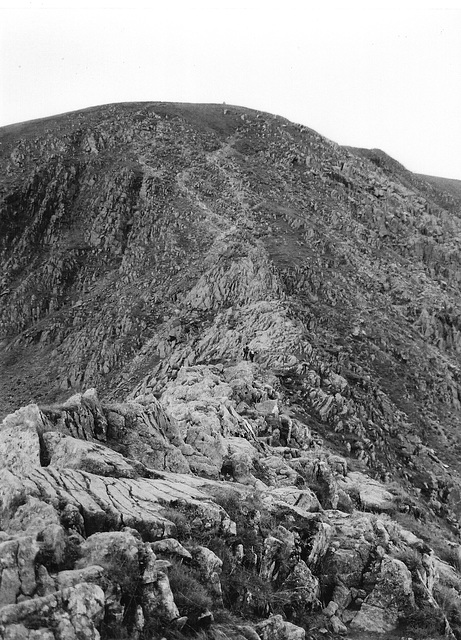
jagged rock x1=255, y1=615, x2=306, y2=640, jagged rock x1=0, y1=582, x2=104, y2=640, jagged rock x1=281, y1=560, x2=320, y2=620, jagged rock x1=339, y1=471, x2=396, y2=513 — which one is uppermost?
jagged rock x1=0, y1=582, x2=104, y2=640

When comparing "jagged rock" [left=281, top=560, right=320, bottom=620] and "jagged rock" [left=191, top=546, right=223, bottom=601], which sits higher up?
"jagged rock" [left=191, top=546, right=223, bottom=601]

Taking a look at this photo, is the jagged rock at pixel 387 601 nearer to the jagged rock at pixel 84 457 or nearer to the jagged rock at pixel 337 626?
the jagged rock at pixel 337 626

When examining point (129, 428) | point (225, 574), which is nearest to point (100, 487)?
point (225, 574)

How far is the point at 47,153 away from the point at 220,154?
2134cm

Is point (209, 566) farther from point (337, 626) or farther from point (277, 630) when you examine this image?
point (337, 626)

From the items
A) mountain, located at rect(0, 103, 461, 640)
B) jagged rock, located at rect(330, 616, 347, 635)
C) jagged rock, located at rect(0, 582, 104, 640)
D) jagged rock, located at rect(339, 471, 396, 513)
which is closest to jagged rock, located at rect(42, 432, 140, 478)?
mountain, located at rect(0, 103, 461, 640)

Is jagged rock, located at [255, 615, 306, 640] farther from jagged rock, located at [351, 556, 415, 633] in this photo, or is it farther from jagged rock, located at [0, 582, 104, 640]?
jagged rock, located at [0, 582, 104, 640]

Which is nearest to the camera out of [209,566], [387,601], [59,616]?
[59,616]

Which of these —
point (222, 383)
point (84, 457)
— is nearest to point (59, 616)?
point (84, 457)

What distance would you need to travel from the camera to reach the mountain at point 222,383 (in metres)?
10.7

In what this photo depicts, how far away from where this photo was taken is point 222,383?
1191 inches

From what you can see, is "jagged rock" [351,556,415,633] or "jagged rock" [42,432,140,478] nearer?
"jagged rock" [42,432,140,478]

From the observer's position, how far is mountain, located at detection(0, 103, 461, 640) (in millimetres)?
10656

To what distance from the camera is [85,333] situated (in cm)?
5416
